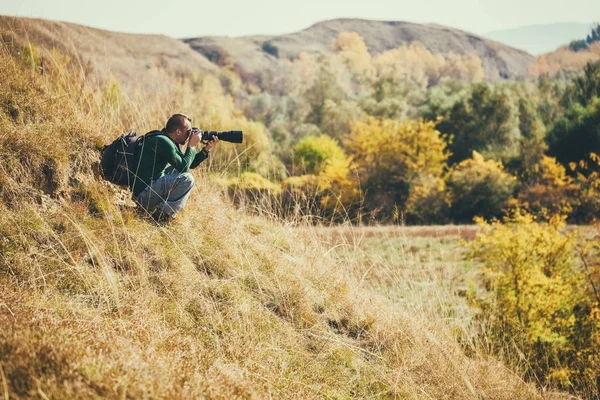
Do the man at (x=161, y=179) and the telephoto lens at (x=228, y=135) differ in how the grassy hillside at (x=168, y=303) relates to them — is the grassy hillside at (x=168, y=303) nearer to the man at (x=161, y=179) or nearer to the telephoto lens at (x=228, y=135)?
the man at (x=161, y=179)

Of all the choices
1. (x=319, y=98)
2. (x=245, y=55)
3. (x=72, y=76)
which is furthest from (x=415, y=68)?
(x=72, y=76)

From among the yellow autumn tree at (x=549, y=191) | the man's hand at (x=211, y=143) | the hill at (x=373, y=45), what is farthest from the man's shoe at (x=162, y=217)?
the hill at (x=373, y=45)

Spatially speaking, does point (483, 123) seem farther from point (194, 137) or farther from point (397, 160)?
point (194, 137)

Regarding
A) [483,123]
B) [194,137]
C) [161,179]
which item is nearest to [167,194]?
[161,179]

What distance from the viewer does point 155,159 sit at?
441 centimetres

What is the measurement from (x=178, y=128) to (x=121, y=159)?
639 mm

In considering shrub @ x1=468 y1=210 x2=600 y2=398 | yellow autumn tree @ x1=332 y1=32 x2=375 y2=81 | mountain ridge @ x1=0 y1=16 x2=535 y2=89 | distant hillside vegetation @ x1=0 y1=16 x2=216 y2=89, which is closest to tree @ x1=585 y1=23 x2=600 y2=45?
mountain ridge @ x1=0 y1=16 x2=535 y2=89

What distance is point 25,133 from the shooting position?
13.7ft

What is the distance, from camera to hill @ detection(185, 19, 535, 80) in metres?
146

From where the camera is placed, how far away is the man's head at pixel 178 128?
15.1 feet

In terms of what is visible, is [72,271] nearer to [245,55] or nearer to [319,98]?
[319,98]

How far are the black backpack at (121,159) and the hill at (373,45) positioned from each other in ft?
429

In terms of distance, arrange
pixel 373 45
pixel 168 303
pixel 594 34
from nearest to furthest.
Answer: pixel 168 303 < pixel 594 34 < pixel 373 45

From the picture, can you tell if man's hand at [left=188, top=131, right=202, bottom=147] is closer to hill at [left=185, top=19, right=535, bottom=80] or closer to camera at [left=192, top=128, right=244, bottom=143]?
camera at [left=192, top=128, right=244, bottom=143]
